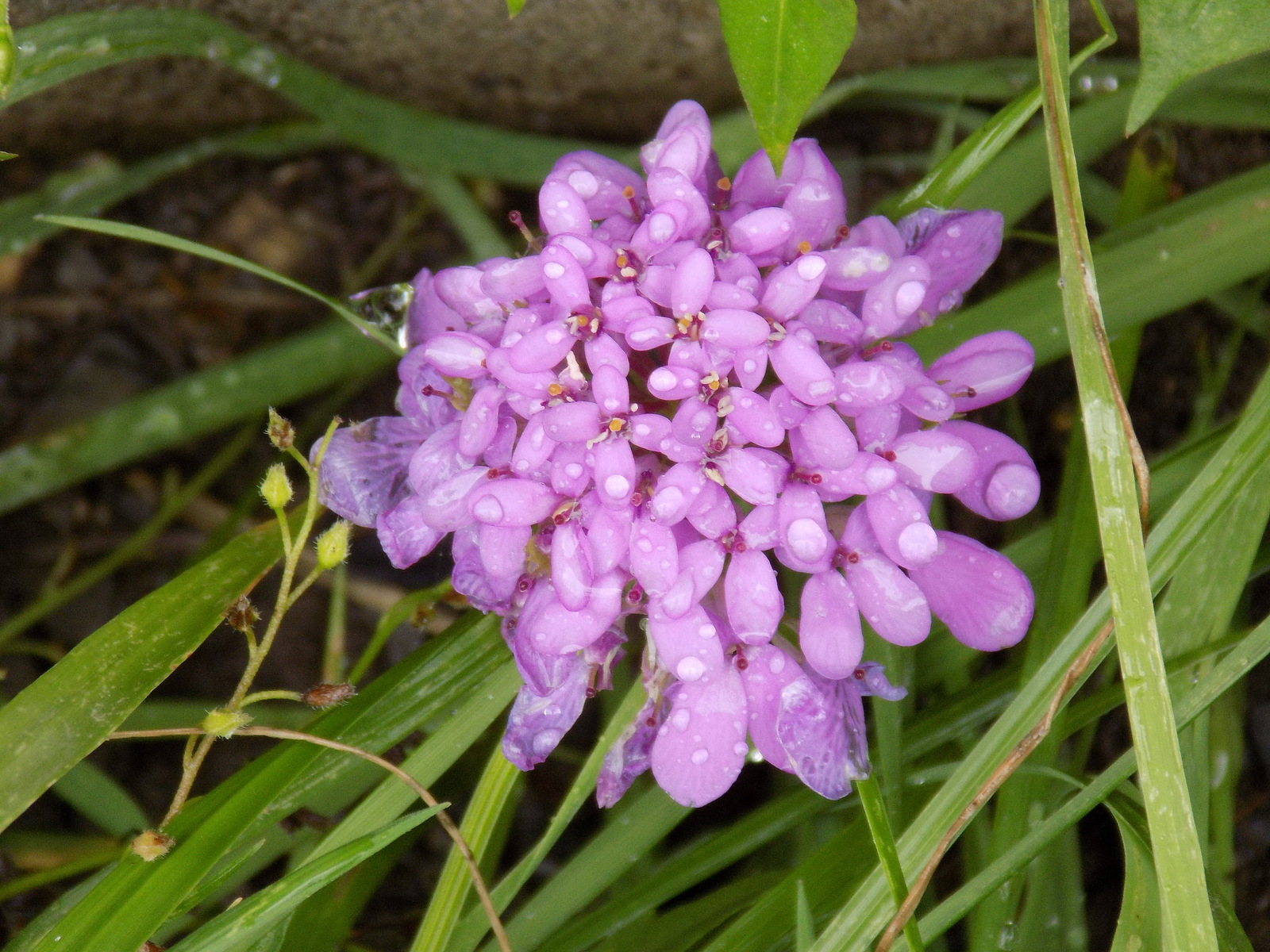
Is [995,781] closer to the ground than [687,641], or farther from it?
closer to the ground

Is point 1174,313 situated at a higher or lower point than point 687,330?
lower

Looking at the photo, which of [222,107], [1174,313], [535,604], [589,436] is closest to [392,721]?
[535,604]

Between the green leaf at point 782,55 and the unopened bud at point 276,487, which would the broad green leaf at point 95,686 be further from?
the green leaf at point 782,55

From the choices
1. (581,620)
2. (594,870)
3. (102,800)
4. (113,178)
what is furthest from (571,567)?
(113,178)

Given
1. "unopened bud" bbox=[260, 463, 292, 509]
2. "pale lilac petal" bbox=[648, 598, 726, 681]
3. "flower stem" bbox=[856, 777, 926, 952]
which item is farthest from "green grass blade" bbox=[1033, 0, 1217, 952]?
"unopened bud" bbox=[260, 463, 292, 509]

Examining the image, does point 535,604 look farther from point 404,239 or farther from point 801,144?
point 404,239

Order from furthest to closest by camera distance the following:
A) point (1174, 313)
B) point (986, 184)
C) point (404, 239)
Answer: point (404, 239), point (1174, 313), point (986, 184)

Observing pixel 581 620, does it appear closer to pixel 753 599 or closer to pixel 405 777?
pixel 753 599
